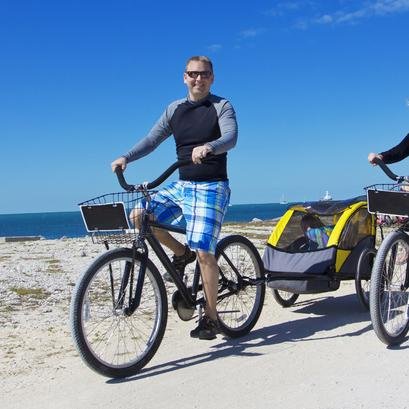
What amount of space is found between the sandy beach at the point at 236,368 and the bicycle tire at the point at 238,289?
0.58 ft

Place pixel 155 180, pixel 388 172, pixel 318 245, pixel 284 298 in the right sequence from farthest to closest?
pixel 284 298 < pixel 318 245 < pixel 388 172 < pixel 155 180

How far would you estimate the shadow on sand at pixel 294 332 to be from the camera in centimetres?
471

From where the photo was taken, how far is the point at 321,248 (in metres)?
6.16


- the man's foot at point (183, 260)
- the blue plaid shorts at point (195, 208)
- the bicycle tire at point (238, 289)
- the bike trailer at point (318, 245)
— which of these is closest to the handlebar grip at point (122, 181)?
the blue plaid shorts at point (195, 208)

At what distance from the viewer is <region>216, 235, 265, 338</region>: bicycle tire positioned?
222 inches

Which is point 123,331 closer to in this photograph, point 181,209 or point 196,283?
point 196,283

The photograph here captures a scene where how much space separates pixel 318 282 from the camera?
5898 mm

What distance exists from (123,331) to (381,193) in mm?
2465

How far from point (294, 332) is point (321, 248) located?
0.98 m

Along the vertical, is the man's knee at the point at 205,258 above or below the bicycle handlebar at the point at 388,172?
below

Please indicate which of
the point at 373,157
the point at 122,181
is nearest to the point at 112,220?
the point at 122,181

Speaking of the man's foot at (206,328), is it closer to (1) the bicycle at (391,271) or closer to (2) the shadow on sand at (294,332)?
(2) the shadow on sand at (294,332)

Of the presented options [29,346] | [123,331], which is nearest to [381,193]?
[123,331]

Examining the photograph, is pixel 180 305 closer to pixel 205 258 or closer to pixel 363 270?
pixel 205 258
